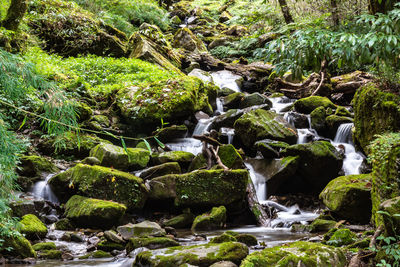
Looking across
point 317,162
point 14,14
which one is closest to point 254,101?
point 317,162

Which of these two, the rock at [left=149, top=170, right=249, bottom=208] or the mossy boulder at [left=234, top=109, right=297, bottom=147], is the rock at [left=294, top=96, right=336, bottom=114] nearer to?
the mossy boulder at [left=234, top=109, right=297, bottom=147]

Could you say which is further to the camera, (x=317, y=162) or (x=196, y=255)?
(x=317, y=162)

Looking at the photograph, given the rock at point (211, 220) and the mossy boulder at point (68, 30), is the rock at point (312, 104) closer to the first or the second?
the rock at point (211, 220)

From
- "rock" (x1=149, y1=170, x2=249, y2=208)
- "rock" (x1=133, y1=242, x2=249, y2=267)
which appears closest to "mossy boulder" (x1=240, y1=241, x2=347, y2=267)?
"rock" (x1=133, y1=242, x2=249, y2=267)

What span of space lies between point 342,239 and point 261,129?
5.68 m

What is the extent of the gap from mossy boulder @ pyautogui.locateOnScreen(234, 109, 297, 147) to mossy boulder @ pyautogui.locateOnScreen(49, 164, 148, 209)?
419cm

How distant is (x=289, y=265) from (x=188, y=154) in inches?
227

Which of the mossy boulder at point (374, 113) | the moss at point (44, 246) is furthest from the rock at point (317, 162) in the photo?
the moss at point (44, 246)

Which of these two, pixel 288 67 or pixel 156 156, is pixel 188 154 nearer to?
pixel 156 156

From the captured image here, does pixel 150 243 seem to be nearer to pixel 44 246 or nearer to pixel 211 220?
pixel 44 246

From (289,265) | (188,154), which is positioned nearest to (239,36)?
(188,154)

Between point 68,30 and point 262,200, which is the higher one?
point 68,30

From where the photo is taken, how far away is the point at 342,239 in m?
4.81

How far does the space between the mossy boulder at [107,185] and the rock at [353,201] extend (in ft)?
12.6
